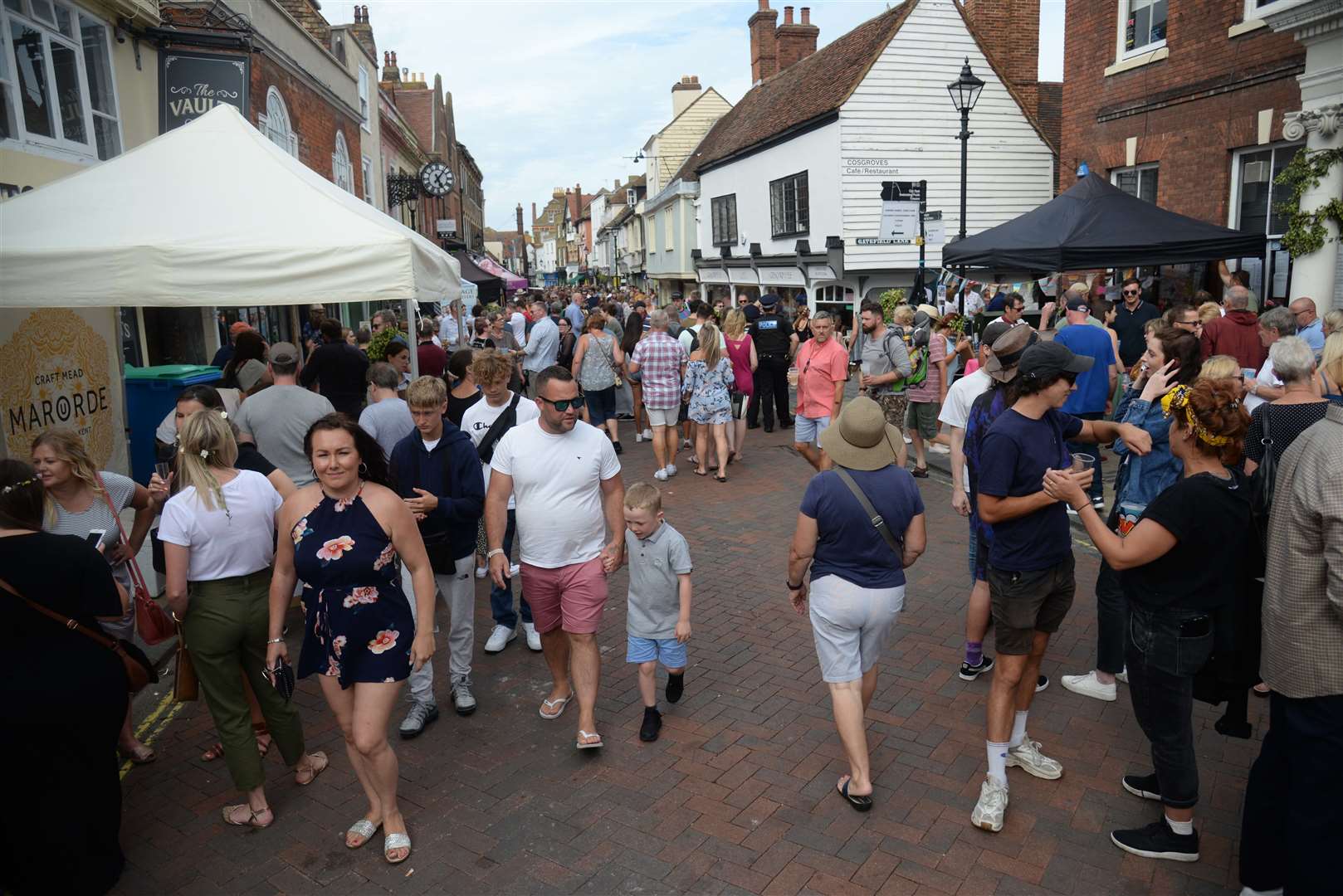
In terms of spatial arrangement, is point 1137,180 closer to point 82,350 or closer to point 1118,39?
point 1118,39

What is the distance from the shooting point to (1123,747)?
426 cm

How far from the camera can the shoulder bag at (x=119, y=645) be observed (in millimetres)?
3229

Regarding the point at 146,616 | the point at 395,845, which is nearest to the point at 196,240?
the point at 146,616

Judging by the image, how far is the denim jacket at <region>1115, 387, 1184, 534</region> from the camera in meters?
4.49

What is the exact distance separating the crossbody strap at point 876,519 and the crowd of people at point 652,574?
0.05 ft

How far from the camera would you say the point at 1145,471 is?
4.53 metres

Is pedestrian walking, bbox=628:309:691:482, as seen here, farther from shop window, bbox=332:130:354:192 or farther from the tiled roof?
the tiled roof

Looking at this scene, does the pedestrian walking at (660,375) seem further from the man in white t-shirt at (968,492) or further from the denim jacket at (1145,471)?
the denim jacket at (1145,471)

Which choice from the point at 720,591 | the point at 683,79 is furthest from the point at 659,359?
the point at 683,79

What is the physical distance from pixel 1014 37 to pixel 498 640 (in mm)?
21158

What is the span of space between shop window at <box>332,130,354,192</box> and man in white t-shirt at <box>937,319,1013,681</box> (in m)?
13.5

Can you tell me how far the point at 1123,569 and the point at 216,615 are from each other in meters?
3.77

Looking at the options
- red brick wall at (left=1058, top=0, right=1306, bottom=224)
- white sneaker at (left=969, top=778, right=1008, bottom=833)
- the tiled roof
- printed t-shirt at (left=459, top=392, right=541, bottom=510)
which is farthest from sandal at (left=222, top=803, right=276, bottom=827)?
the tiled roof

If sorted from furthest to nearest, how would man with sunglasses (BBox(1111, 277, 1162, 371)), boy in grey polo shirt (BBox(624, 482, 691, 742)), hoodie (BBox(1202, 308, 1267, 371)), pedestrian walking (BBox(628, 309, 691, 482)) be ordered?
man with sunglasses (BBox(1111, 277, 1162, 371)) → pedestrian walking (BBox(628, 309, 691, 482)) → hoodie (BBox(1202, 308, 1267, 371)) → boy in grey polo shirt (BBox(624, 482, 691, 742))
